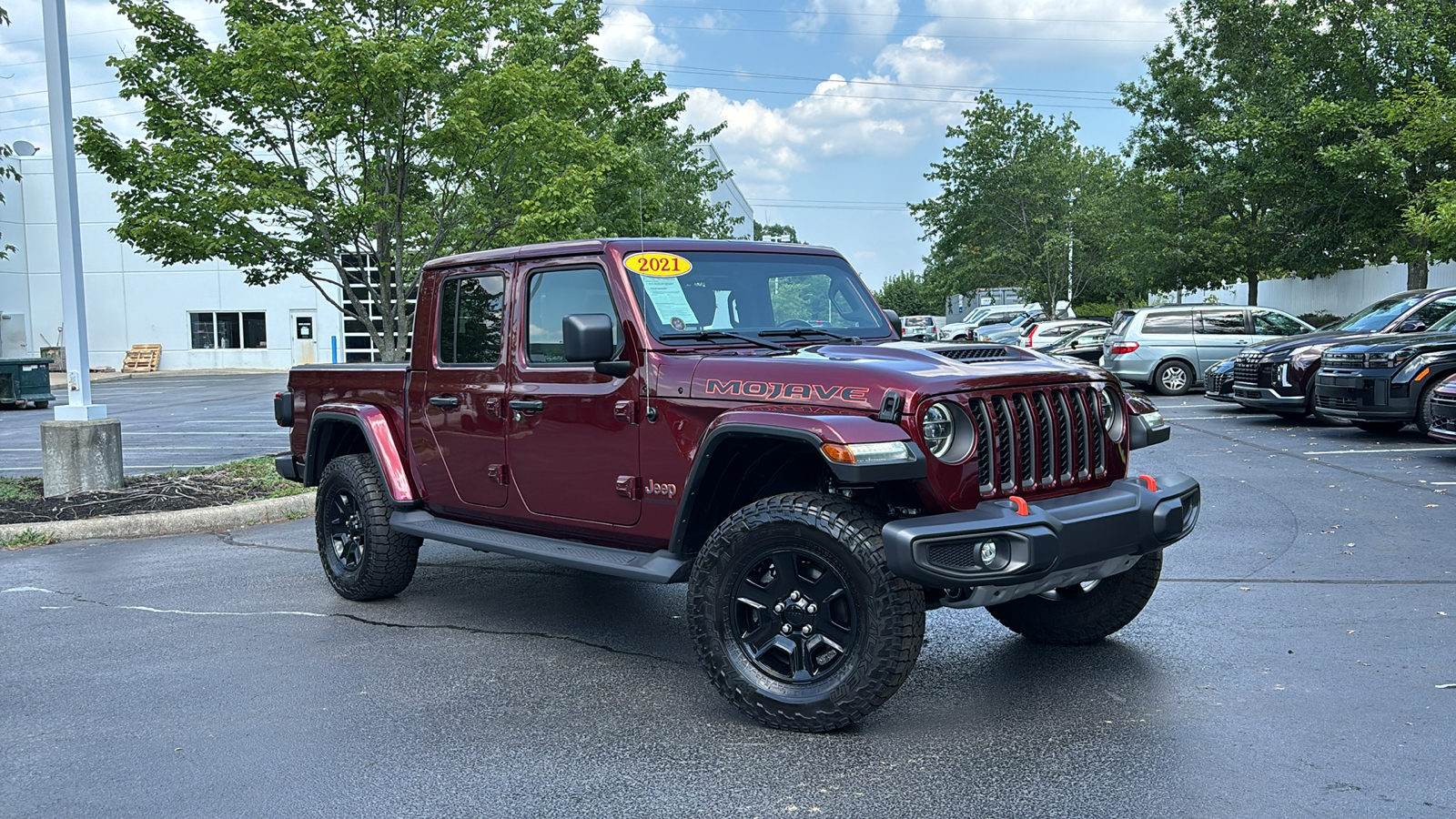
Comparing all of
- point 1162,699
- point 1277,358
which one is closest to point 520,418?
point 1162,699

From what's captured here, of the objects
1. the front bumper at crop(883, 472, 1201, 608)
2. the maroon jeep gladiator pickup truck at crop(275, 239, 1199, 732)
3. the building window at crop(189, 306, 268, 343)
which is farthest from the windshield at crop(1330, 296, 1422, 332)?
the building window at crop(189, 306, 268, 343)

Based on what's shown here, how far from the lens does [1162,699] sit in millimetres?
4625

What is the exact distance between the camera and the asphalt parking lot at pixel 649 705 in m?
3.77

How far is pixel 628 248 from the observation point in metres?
5.30

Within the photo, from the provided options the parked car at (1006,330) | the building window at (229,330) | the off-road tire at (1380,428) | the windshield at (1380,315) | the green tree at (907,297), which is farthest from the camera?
the green tree at (907,297)

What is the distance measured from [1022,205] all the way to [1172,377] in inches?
885

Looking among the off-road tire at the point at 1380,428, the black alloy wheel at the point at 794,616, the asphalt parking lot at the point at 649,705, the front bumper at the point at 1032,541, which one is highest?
the front bumper at the point at 1032,541

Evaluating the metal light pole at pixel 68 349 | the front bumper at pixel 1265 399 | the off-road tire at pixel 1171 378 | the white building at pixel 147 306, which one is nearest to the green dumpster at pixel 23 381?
the metal light pole at pixel 68 349

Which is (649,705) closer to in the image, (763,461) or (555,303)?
(763,461)

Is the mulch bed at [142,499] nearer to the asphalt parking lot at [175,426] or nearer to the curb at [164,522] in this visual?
the curb at [164,522]

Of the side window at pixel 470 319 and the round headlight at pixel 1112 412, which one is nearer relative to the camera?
the round headlight at pixel 1112 412

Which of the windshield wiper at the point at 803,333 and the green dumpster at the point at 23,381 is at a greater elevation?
the windshield wiper at the point at 803,333

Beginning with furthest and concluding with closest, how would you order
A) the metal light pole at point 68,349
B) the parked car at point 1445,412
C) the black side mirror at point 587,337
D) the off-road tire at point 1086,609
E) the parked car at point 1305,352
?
the parked car at point 1305,352, the parked car at point 1445,412, the metal light pole at point 68,349, the off-road tire at point 1086,609, the black side mirror at point 587,337

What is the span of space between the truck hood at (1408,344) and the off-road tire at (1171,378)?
24.0 ft
